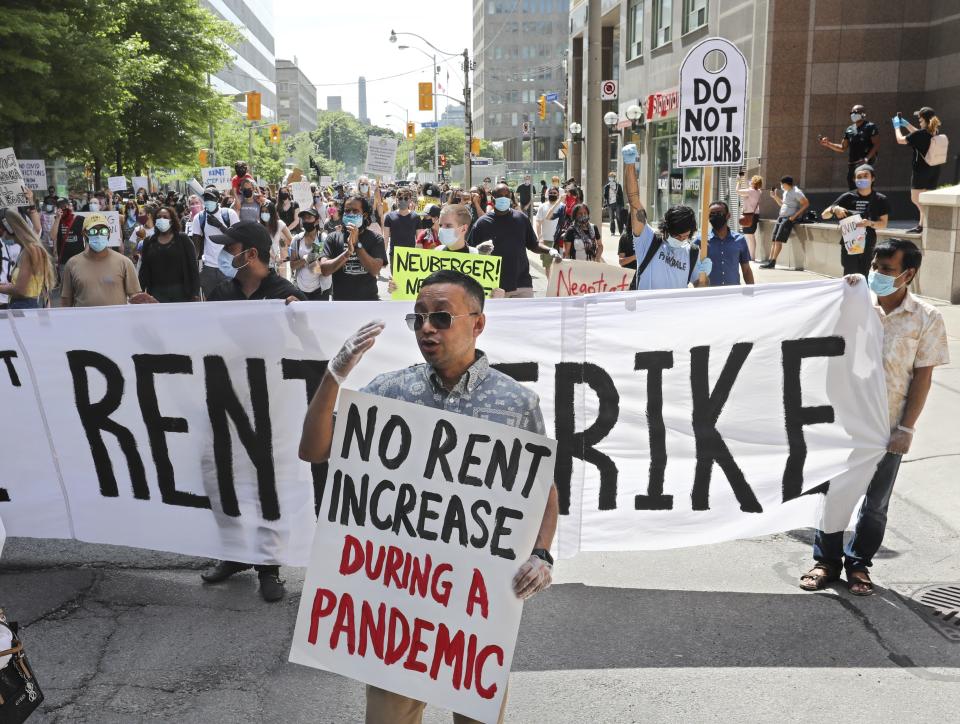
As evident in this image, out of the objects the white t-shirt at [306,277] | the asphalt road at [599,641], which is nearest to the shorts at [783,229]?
the white t-shirt at [306,277]

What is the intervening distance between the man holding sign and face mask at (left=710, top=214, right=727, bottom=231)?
5.98 m

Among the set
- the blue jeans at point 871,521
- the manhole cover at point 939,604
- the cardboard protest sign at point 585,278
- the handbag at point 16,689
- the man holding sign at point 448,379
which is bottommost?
the manhole cover at point 939,604

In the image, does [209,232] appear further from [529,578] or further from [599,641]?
[529,578]

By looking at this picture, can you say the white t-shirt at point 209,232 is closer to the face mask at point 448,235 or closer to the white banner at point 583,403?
the face mask at point 448,235

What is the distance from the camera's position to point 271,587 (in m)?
5.25

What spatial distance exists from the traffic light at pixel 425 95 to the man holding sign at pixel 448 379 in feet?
159

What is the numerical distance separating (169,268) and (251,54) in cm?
11401

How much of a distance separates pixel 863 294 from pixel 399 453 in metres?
3.16

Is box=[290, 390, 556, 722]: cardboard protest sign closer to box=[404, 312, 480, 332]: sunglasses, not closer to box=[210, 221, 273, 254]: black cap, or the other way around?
box=[404, 312, 480, 332]: sunglasses

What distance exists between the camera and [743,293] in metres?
5.27

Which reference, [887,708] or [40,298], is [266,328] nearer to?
[887,708]

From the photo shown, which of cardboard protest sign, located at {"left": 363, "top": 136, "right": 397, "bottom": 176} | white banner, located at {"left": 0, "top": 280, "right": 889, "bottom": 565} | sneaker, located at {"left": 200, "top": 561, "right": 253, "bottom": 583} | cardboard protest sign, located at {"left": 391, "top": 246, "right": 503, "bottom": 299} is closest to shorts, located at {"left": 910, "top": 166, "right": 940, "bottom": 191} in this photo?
cardboard protest sign, located at {"left": 363, "top": 136, "right": 397, "bottom": 176}

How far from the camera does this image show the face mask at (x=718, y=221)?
880 cm

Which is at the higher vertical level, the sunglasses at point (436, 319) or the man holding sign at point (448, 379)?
the sunglasses at point (436, 319)
